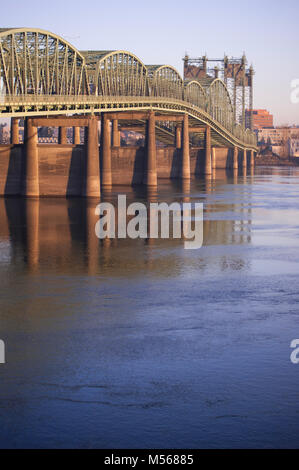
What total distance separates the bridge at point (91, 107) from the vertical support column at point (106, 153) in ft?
0.41

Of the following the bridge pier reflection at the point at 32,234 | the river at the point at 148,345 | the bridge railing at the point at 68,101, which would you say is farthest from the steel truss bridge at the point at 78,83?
the river at the point at 148,345

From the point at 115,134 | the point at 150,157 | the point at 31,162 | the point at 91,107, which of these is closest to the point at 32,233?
the point at 31,162

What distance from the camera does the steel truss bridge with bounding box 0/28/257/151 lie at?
6712 cm

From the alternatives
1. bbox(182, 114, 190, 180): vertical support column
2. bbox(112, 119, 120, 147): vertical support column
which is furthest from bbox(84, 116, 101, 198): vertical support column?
bbox(182, 114, 190, 180): vertical support column

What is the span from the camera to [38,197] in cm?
7206

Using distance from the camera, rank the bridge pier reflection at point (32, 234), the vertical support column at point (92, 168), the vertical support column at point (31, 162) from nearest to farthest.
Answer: the bridge pier reflection at point (32, 234) < the vertical support column at point (31, 162) < the vertical support column at point (92, 168)

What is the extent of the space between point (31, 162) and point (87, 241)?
28996 mm

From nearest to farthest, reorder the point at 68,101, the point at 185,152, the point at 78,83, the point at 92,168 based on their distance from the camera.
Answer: the point at 92,168, the point at 68,101, the point at 78,83, the point at 185,152

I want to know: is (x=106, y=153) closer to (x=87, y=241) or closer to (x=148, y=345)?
(x=87, y=241)

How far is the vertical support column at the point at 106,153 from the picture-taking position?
94.6m

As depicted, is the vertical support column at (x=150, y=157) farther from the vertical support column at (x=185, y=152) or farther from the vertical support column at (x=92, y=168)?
the vertical support column at (x=92, y=168)

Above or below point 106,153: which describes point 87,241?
below

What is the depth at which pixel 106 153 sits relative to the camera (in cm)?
9544
